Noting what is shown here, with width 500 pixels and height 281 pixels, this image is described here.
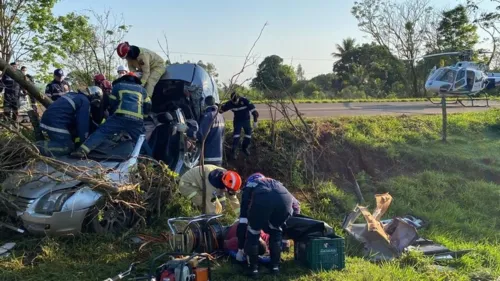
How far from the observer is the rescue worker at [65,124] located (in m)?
6.52

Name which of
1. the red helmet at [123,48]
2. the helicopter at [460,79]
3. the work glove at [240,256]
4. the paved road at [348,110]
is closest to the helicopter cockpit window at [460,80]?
the helicopter at [460,79]

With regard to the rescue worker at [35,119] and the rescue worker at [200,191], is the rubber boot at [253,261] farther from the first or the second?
the rescue worker at [35,119]

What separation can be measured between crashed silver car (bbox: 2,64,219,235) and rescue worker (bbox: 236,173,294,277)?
1.72 m

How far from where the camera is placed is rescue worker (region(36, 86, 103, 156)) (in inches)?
257

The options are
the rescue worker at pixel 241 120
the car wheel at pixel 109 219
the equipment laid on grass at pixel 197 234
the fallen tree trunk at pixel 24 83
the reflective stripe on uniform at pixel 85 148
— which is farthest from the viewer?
the rescue worker at pixel 241 120

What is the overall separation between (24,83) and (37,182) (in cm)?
257

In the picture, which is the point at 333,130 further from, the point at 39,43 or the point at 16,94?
the point at 39,43

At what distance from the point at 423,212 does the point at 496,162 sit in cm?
435

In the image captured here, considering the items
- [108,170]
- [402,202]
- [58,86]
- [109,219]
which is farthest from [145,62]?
[402,202]

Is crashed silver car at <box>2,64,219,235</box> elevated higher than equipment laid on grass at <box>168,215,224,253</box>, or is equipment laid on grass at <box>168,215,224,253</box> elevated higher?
crashed silver car at <box>2,64,219,235</box>

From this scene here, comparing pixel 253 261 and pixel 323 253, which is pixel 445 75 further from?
pixel 253 261

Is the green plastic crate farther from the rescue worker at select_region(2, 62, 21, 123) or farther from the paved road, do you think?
the paved road

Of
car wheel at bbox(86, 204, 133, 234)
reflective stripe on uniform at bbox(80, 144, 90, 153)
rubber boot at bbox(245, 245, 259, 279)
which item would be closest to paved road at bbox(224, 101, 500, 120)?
reflective stripe on uniform at bbox(80, 144, 90, 153)

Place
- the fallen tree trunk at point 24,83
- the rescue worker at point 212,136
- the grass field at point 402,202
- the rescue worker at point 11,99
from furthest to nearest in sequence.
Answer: the rescue worker at point 212,136
the rescue worker at point 11,99
the fallen tree trunk at point 24,83
the grass field at point 402,202
